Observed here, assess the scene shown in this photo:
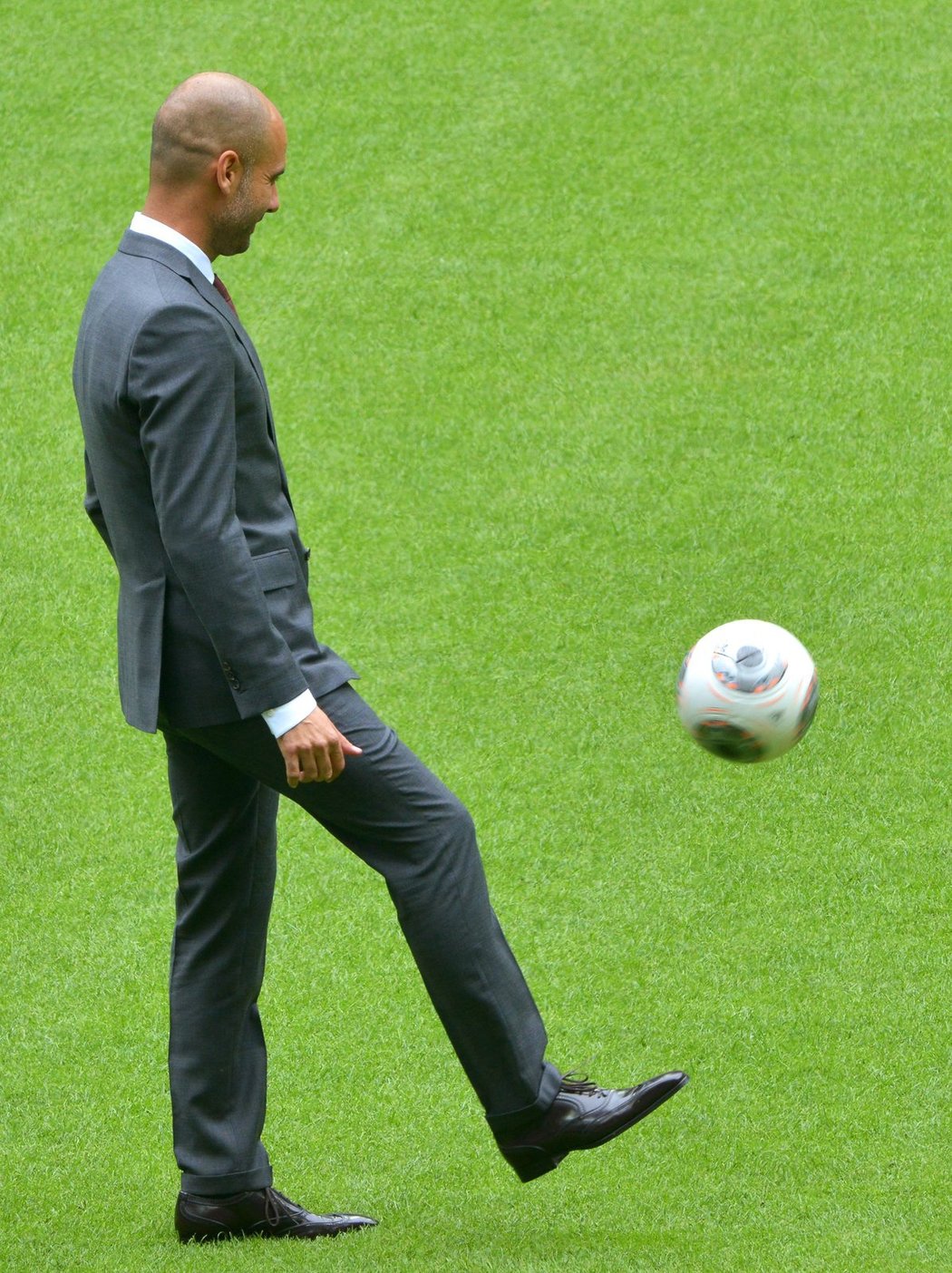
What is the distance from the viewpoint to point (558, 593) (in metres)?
6.22

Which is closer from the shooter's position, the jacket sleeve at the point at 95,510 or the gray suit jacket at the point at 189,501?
the gray suit jacket at the point at 189,501

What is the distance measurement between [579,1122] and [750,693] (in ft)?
3.07

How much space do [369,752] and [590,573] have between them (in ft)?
10.2

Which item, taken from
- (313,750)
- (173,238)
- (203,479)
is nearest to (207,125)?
(173,238)

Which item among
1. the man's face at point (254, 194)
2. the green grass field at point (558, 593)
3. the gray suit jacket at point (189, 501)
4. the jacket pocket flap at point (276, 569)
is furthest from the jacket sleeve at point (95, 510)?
the green grass field at point (558, 593)

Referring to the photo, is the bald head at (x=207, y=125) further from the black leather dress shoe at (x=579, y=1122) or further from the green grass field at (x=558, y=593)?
the green grass field at (x=558, y=593)

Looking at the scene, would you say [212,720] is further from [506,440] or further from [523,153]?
[523,153]

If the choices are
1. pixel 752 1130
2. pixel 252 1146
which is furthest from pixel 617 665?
pixel 252 1146

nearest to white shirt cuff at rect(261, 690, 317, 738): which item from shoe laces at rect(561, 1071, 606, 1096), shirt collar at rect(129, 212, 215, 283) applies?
shirt collar at rect(129, 212, 215, 283)

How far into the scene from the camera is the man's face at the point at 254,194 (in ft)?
10.7

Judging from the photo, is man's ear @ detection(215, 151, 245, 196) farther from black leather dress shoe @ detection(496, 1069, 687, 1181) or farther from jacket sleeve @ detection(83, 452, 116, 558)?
black leather dress shoe @ detection(496, 1069, 687, 1181)

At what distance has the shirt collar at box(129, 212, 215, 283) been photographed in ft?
10.7

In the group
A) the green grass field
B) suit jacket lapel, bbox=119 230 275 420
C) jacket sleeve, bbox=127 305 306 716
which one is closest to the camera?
jacket sleeve, bbox=127 305 306 716

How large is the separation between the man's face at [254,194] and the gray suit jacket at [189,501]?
0.11 meters
